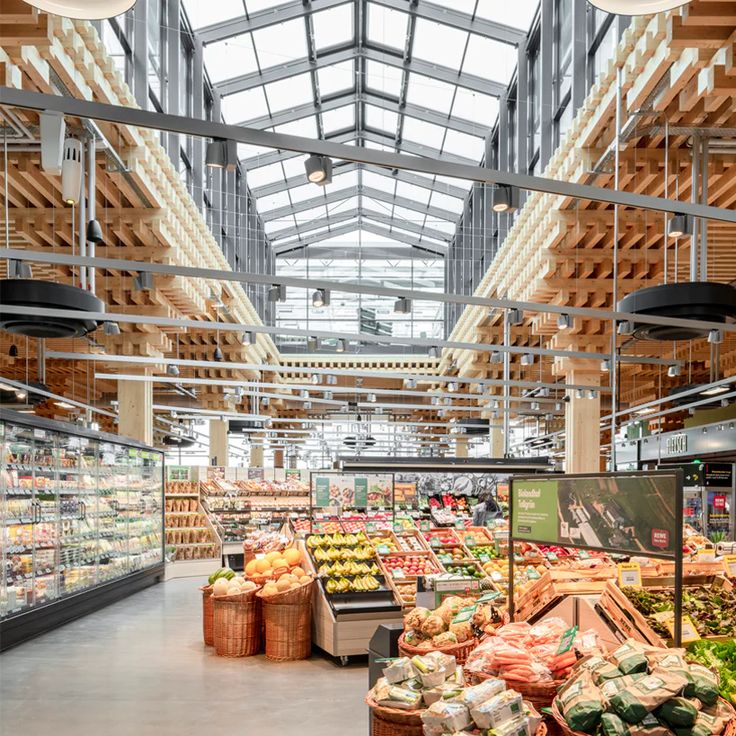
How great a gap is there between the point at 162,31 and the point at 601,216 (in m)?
6.65

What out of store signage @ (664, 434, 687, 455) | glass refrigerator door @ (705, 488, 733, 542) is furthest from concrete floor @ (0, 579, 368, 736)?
store signage @ (664, 434, 687, 455)

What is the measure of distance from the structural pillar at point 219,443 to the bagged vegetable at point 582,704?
21063mm

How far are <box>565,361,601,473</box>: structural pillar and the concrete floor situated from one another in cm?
685

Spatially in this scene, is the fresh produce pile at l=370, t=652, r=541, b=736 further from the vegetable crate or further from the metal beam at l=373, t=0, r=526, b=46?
the metal beam at l=373, t=0, r=526, b=46

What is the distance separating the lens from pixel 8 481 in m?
8.82

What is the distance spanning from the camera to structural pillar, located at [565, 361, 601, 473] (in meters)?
13.7

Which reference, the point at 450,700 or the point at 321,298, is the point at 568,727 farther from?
the point at 321,298

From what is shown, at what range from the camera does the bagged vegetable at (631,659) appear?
3096 mm

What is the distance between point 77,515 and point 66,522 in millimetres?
430

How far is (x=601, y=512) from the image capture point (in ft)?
12.6

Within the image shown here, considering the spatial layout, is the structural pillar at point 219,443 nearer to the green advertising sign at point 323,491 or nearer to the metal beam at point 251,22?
the green advertising sign at point 323,491

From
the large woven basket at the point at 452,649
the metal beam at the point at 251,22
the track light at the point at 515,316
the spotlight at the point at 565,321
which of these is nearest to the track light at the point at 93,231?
the large woven basket at the point at 452,649

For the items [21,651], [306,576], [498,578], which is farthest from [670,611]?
[21,651]

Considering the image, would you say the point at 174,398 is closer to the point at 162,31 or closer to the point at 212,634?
the point at 162,31
